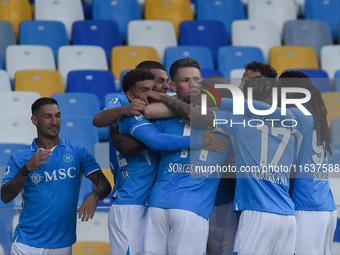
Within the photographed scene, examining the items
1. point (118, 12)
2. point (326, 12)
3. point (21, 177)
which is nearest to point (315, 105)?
point (21, 177)

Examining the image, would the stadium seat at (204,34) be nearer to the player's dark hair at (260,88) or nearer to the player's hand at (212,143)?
the player's dark hair at (260,88)

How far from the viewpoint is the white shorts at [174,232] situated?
11.4 ft

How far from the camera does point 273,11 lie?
840 cm

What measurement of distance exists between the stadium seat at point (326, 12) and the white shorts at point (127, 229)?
557cm

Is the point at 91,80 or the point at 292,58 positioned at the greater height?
the point at 292,58

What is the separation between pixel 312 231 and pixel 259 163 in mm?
697

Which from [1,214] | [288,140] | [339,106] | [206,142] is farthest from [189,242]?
[339,106]

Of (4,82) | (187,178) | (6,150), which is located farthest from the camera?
(4,82)

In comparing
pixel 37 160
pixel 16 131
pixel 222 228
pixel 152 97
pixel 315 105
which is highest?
pixel 152 97

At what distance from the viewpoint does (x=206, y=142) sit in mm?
3637

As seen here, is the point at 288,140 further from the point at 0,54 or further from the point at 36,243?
the point at 0,54

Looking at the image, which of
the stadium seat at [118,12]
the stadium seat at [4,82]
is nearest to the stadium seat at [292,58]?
the stadium seat at [118,12]

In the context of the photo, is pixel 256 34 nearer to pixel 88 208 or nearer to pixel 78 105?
pixel 78 105

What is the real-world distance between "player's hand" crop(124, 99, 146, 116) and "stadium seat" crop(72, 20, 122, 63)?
13.5 feet
